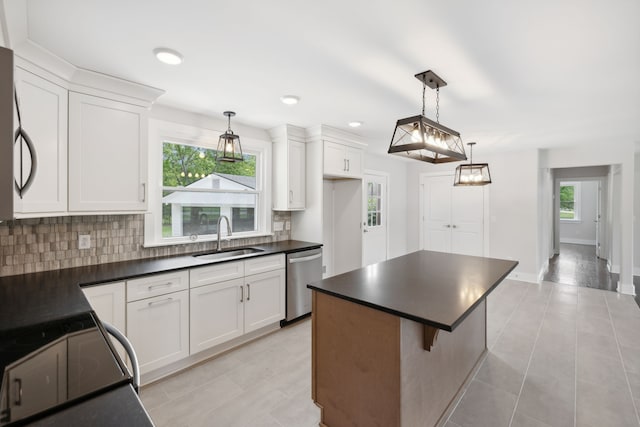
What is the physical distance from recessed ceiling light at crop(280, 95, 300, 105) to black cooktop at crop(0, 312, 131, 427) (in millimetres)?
2183

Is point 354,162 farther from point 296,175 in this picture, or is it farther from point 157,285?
point 157,285

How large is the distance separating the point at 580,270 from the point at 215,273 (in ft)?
22.9

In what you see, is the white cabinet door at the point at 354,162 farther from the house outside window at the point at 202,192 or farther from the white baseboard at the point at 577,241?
the white baseboard at the point at 577,241

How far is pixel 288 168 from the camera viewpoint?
3.68 meters

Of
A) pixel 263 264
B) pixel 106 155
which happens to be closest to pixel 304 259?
pixel 263 264

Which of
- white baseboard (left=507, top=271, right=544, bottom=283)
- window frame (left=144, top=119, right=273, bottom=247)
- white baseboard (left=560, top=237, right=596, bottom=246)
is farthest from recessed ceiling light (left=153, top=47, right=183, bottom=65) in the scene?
white baseboard (left=560, top=237, right=596, bottom=246)

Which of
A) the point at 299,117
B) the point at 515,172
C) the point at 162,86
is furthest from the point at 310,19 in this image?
the point at 515,172

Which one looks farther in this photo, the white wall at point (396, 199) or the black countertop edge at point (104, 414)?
the white wall at point (396, 199)

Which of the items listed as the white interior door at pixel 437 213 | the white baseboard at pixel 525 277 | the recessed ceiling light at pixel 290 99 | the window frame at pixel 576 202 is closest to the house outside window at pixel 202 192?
the recessed ceiling light at pixel 290 99

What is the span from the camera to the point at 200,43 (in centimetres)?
180

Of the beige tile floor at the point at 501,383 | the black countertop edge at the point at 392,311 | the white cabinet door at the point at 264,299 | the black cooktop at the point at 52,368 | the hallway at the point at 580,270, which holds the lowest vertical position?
the beige tile floor at the point at 501,383

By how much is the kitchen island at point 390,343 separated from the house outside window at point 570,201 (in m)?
10.1

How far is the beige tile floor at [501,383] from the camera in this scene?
1992 millimetres

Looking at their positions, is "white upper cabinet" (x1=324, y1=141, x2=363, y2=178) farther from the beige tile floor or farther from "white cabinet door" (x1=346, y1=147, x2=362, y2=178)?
the beige tile floor
